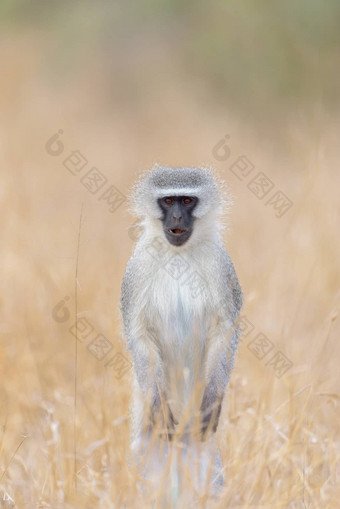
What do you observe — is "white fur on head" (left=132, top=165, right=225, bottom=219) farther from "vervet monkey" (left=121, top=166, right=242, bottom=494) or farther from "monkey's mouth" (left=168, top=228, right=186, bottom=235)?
"monkey's mouth" (left=168, top=228, right=186, bottom=235)

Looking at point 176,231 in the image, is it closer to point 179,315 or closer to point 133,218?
point 179,315

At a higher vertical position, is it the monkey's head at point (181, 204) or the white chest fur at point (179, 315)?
the monkey's head at point (181, 204)

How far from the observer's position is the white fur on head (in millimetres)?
4145

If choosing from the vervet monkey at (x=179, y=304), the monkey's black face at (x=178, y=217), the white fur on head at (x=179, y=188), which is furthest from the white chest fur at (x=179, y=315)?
the white fur on head at (x=179, y=188)

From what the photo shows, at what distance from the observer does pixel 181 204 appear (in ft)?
13.6

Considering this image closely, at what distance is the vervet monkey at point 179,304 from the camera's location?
13.3ft

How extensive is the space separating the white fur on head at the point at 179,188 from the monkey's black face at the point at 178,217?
3cm

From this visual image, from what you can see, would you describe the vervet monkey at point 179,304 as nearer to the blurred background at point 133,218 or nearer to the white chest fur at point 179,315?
the white chest fur at point 179,315

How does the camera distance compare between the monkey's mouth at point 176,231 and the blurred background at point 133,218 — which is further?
Answer: the blurred background at point 133,218

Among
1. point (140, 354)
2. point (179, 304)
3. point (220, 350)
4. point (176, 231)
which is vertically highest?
point (176, 231)

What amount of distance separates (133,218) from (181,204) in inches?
37.3

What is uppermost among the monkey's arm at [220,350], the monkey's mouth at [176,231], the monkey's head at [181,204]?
the monkey's head at [181,204]

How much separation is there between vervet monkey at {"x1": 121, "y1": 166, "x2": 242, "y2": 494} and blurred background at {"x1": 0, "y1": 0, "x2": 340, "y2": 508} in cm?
26

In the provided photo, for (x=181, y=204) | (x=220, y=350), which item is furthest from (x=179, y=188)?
(x=220, y=350)
